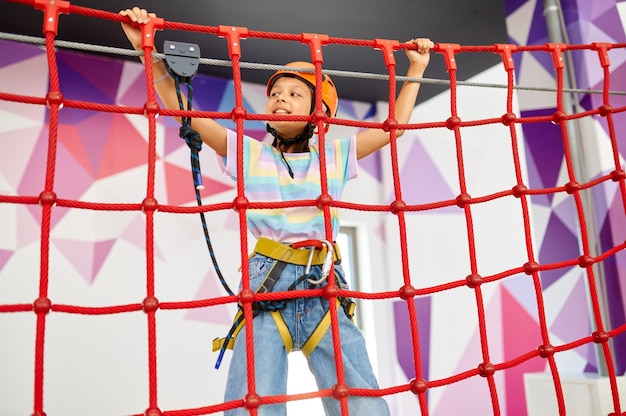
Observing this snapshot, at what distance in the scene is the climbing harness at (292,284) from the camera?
3.42ft

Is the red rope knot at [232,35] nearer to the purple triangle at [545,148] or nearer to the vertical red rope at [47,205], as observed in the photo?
the vertical red rope at [47,205]

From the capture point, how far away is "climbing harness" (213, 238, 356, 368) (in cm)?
104

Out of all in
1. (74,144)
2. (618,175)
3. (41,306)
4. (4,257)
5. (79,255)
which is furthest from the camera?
(74,144)

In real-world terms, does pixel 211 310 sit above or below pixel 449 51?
below

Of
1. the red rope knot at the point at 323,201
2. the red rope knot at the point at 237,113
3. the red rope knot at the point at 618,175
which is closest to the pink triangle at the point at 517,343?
the red rope knot at the point at 618,175

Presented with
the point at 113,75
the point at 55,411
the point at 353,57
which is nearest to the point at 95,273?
the point at 55,411

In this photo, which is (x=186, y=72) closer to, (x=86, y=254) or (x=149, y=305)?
(x=149, y=305)

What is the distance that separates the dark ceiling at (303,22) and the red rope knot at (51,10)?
1.42 metres

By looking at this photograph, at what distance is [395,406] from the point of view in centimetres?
306

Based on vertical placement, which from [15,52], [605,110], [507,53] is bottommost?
[605,110]

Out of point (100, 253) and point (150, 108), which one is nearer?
point (150, 108)

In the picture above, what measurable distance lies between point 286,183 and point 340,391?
39 cm

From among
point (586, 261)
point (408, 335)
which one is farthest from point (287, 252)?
point (408, 335)

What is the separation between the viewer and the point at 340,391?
0.97 meters
